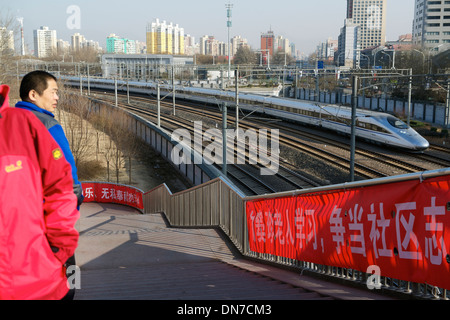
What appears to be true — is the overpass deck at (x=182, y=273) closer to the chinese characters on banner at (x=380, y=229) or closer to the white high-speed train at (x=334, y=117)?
the chinese characters on banner at (x=380, y=229)

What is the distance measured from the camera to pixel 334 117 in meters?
33.9

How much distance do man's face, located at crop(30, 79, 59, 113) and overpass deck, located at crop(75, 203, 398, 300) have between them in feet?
6.85

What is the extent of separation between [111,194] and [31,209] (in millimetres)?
26677

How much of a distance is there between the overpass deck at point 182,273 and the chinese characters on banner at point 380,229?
36 cm

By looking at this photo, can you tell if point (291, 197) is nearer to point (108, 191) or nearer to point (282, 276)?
point (282, 276)

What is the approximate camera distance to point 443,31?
→ 109312mm

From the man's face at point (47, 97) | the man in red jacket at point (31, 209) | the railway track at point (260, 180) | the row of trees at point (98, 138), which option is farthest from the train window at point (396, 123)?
the man in red jacket at point (31, 209)

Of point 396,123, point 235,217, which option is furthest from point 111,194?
point 235,217

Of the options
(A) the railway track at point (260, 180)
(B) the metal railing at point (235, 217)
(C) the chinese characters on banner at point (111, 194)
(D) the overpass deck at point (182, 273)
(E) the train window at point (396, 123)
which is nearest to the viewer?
(B) the metal railing at point (235, 217)

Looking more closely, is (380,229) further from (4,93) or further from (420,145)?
(420,145)

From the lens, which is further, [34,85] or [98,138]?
[98,138]

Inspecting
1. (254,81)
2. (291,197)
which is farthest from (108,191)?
(254,81)

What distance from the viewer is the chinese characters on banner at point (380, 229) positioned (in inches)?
165
